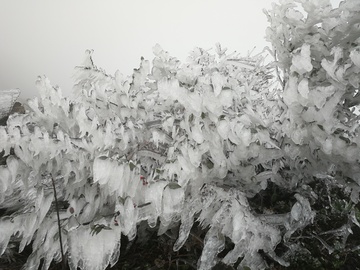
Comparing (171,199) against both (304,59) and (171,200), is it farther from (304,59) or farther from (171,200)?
(304,59)

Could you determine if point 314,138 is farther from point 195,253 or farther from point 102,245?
point 102,245

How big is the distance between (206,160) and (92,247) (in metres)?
0.56

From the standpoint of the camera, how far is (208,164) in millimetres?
1157

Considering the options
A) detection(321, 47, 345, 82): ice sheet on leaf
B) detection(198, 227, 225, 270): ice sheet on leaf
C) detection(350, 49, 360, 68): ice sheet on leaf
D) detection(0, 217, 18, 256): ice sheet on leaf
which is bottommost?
detection(198, 227, 225, 270): ice sheet on leaf

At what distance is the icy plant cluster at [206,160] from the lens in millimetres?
1006

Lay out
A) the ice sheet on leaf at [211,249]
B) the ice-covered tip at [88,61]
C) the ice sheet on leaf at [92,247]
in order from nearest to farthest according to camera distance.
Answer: the ice sheet on leaf at [92,247]
the ice sheet on leaf at [211,249]
the ice-covered tip at [88,61]

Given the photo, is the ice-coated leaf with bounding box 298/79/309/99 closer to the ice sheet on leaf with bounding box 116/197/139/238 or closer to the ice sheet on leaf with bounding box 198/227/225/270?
the ice sheet on leaf with bounding box 198/227/225/270

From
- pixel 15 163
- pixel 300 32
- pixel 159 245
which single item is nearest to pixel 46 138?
pixel 15 163

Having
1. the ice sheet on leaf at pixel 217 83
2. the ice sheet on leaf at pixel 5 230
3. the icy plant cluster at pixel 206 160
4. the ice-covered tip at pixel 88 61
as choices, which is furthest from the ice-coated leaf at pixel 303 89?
the ice-covered tip at pixel 88 61

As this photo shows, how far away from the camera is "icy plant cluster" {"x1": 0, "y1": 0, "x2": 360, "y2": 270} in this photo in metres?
1.01

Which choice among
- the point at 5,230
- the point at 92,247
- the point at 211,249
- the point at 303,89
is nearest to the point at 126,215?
the point at 92,247

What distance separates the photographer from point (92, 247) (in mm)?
922

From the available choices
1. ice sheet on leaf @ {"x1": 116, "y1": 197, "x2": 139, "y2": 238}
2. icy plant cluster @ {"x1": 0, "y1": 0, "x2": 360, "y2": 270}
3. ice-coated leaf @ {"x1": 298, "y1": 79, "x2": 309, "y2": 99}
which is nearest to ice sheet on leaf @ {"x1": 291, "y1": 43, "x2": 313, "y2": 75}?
icy plant cluster @ {"x1": 0, "y1": 0, "x2": 360, "y2": 270}

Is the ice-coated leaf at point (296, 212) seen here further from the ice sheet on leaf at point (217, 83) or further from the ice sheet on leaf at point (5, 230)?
the ice sheet on leaf at point (5, 230)
